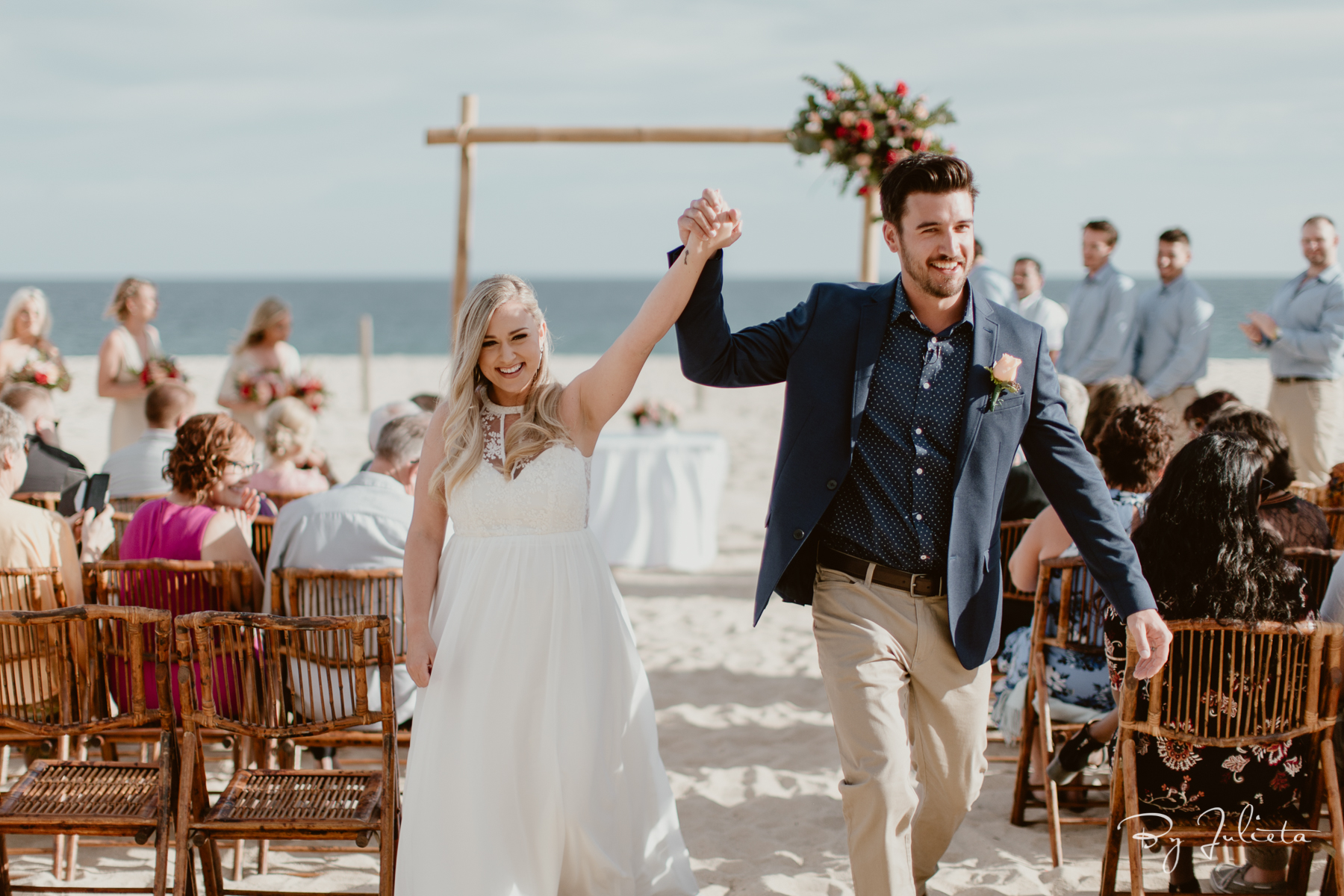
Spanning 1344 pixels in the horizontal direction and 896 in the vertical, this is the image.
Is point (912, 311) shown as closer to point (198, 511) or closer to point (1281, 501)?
point (1281, 501)

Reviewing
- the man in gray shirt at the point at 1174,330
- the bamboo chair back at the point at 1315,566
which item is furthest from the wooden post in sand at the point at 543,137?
the bamboo chair back at the point at 1315,566

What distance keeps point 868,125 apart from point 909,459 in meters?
4.16

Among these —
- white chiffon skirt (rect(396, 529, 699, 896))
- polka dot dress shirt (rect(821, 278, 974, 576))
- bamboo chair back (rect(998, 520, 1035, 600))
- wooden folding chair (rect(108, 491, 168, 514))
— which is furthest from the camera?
wooden folding chair (rect(108, 491, 168, 514))

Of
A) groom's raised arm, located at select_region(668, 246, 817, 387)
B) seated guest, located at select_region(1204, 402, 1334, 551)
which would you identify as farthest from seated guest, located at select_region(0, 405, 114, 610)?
seated guest, located at select_region(1204, 402, 1334, 551)

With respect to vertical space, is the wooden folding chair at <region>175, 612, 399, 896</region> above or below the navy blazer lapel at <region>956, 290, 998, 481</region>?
below

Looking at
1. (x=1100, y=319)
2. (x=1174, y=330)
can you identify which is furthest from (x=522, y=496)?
(x=1174, y=330)

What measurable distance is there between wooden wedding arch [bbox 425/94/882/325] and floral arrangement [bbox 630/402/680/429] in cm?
179

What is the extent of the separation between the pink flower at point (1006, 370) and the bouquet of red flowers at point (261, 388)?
17.8 feet

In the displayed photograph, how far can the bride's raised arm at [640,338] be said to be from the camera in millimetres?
2592

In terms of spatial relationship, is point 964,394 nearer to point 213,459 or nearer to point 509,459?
point 509,459

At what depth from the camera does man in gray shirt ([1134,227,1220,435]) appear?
7.78 metres

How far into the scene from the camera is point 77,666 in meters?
2.94

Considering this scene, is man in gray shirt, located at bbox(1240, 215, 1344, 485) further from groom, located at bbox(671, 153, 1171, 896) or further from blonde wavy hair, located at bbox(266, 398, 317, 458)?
blonde wavy hair, located at bbox(266, 398, 317, 458)

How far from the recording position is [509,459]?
9.77ft
